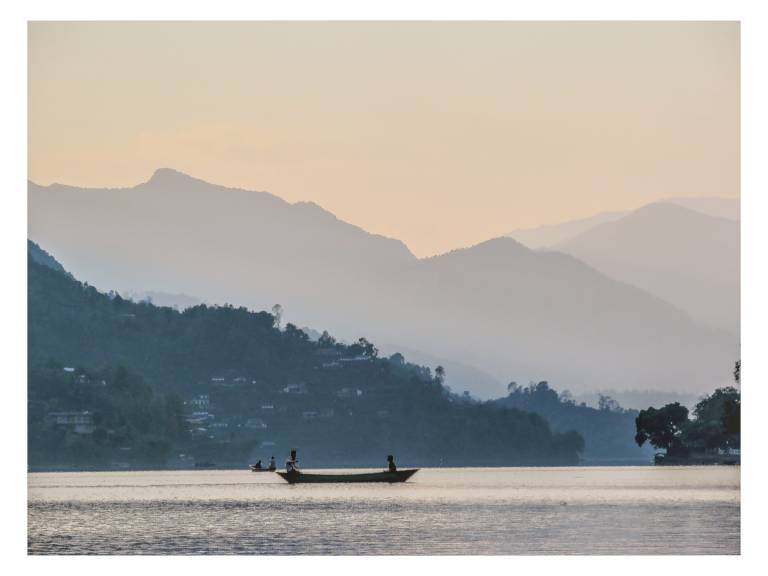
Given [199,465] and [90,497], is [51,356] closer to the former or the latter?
[199,465]

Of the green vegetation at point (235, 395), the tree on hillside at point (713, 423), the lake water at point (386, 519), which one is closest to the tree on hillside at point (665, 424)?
the tree on hillside at point (713, 423)

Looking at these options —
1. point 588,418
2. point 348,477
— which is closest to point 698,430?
point 348,477

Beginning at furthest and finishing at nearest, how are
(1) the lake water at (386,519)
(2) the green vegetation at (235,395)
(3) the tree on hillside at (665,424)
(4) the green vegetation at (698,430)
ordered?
1. (2) the green vegetation at (235,395)
2. (3) the tree on hillside at (665,424)
3. (4) the green vegetation at (698,430)
4. (1) the lake water at (386,519)

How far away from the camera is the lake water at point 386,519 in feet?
120

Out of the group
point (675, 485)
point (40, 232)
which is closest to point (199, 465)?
point (40, 232)

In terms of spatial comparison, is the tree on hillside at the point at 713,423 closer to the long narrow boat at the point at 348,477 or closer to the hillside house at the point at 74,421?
the long narrow boat at the point at 348,477

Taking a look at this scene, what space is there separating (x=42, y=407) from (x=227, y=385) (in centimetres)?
2671

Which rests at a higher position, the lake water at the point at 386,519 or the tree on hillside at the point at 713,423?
the tree on hillside at the point at 713,423

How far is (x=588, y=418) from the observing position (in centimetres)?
16262

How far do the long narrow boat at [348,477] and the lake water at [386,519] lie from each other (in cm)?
68

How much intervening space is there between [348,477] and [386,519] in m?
24.5

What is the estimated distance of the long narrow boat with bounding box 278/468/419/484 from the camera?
67.2 metres

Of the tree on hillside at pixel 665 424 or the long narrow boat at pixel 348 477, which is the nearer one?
the long narrow boat at pixel 348 477

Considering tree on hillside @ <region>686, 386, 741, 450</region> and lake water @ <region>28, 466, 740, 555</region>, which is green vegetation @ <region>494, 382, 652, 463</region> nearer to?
tree on hillside @ <region>686, 386, 741, 450</region>
